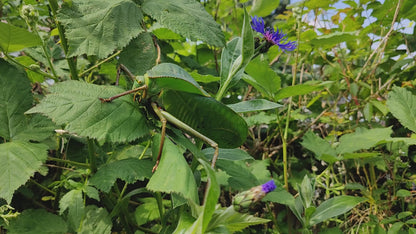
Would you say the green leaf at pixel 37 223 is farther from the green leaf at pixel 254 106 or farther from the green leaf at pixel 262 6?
the green leaf at pixel 262 6

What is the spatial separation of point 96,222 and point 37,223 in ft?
0.47

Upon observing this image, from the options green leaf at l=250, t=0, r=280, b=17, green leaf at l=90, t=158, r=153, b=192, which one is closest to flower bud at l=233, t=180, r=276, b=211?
green leaf at l=90, t=158, r=153, b=192

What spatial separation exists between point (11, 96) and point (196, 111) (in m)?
0.46

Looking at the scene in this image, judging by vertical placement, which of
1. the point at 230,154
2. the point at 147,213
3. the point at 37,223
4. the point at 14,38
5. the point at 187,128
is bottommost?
the point at 147,213

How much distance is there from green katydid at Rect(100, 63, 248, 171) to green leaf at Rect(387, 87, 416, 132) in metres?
0.68

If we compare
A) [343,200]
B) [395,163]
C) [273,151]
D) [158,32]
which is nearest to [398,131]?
[395,163]

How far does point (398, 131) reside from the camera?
133 cm

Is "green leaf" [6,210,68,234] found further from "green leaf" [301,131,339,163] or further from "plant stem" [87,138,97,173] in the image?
"green leaf" [301,131,339,163]

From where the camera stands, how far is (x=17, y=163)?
579mm

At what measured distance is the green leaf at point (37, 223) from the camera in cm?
73

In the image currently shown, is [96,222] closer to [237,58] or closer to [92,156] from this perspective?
[92,156]

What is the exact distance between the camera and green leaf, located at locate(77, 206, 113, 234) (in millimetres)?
742

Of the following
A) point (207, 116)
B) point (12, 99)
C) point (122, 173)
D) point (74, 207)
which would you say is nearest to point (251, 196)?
point (207, 116)

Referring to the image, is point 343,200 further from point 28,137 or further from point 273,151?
point 28,137
